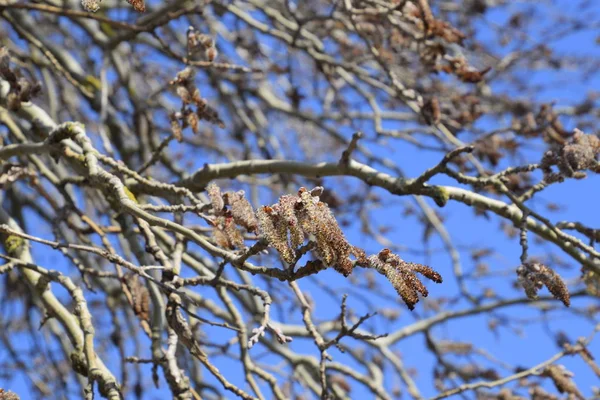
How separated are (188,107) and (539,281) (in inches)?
53.3

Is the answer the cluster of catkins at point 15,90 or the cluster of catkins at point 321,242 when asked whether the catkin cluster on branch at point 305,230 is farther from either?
the cluster of catkins at point 15,90

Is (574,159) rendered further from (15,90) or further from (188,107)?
(15,90)

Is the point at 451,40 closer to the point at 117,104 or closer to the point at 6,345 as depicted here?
the point at 117,104

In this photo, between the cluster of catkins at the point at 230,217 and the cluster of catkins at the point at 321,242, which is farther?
the cluster of catkins at the point at 230,217

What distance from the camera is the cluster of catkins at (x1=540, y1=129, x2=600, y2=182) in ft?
7.57

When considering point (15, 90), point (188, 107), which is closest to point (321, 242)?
point (188, 107)

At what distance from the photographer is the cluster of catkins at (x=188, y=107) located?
2715 mm

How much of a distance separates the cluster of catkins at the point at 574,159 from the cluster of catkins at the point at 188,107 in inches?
44.5

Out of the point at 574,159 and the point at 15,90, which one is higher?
the point at 15,90

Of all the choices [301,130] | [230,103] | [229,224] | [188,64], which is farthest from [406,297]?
[301,130]

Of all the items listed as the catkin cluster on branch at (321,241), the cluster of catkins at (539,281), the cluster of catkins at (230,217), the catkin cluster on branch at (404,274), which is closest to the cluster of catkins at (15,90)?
the cluster of catkins at (230,217)

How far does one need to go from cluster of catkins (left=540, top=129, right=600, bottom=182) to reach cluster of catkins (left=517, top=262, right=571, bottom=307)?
1.07 ft

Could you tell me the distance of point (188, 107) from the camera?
109 inches

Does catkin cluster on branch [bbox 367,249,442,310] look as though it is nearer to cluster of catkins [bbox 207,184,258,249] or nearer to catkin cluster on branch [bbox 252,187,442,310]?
catkin cluster on branch [bbox 252,187,442,310]
